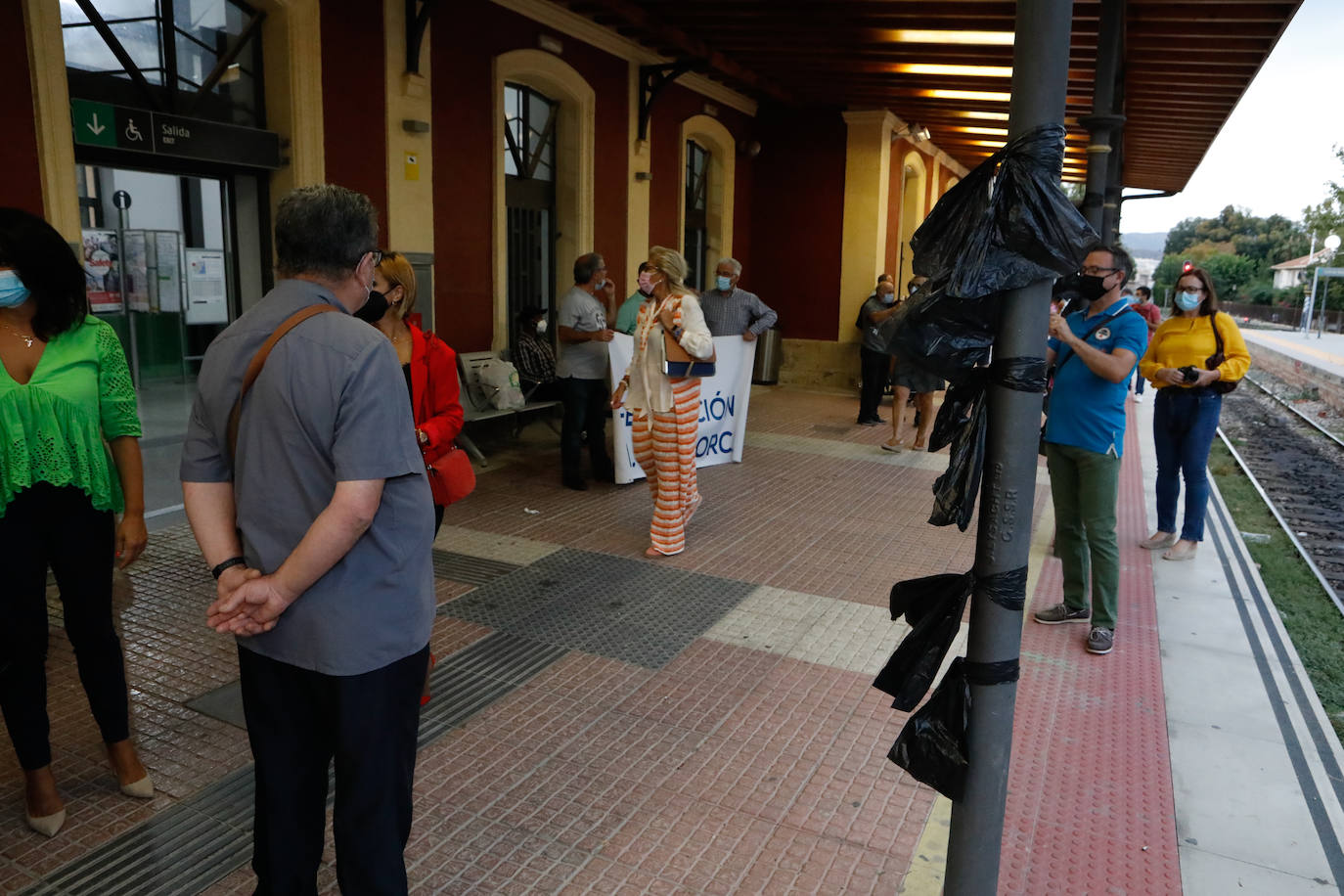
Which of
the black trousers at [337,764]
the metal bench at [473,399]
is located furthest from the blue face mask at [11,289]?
the metal bench at [473,399]

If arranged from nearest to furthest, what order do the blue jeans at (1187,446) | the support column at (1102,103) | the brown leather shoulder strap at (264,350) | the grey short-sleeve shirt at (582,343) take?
the brown leather shoulder strap at (264,350), the support column at (1102,103), the blue jeans at (1187,446), the grey short-sleeve shirt at (582,343)

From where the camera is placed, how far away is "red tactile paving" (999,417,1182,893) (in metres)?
3.01

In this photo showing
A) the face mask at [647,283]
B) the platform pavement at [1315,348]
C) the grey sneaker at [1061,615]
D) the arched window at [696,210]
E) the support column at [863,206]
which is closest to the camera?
the grey sneaker at [1061,615]

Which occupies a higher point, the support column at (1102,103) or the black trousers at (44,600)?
the support column at (1102,103)

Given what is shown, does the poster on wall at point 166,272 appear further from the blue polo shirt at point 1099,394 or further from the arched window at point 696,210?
the arched window at point 696,210

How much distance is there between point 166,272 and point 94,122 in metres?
1.17

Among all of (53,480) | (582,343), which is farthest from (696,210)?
(53,480)

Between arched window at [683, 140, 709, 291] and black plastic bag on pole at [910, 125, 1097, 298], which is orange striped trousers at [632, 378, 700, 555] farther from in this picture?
arched window at [683, 140, 709, 291]

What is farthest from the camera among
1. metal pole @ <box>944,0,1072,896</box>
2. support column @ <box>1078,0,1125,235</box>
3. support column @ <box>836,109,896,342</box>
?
support column @ <box>836,109,896,342</box>

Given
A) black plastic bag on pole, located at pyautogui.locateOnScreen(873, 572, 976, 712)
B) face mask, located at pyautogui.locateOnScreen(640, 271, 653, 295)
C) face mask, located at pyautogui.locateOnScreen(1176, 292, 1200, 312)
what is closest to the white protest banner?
face mask, located at pyautogui.locateOnScreen(640, 271, 653, 295)

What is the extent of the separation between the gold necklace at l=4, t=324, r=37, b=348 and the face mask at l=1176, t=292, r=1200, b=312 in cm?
617

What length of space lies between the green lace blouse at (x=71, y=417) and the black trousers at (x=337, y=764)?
117 centimetres

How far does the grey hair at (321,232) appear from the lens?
6.95 feet

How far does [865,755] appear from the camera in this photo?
3693 millimetres
